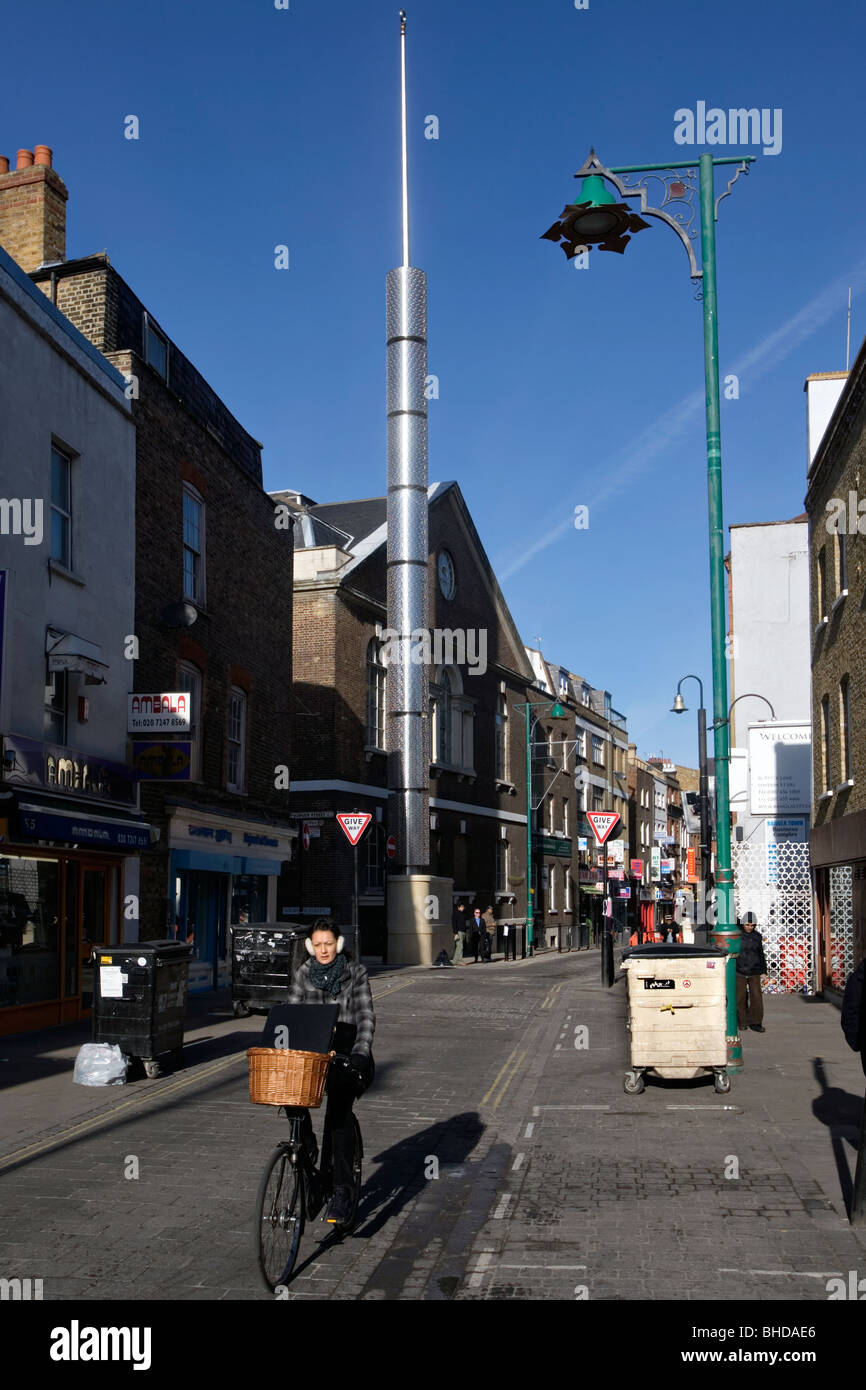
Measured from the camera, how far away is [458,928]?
40688mm

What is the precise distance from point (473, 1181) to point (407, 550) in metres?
26.7

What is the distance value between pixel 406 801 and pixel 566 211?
75.3ft

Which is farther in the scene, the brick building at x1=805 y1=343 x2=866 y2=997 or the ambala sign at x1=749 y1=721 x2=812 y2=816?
the ambala sign at x1=749 y1=721 x2=812 y2=816

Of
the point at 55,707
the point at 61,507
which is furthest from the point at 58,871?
the point at 61,507

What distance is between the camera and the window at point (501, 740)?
46.4 m

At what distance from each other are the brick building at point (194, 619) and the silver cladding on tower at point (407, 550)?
6.93 meters

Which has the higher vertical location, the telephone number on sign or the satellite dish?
the satellite dish

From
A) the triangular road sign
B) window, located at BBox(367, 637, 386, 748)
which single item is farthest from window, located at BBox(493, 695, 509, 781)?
the triangular road sign

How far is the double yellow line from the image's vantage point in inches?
463

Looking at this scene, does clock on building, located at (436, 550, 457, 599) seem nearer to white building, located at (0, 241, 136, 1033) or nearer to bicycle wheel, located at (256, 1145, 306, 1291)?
white building, located at (0, 241, 136, 1033)

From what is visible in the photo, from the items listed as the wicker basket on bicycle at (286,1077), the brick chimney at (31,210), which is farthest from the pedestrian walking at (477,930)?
the wicker basket on bicycle at (286,1077)

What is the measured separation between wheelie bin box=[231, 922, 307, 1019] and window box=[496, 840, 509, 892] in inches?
1082

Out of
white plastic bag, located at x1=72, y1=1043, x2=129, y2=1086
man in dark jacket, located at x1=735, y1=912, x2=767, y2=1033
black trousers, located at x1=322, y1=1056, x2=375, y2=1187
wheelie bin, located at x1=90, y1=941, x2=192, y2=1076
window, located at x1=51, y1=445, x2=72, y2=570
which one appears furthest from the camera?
window, located at x1=51, y1=445, x2=72, y2=570
